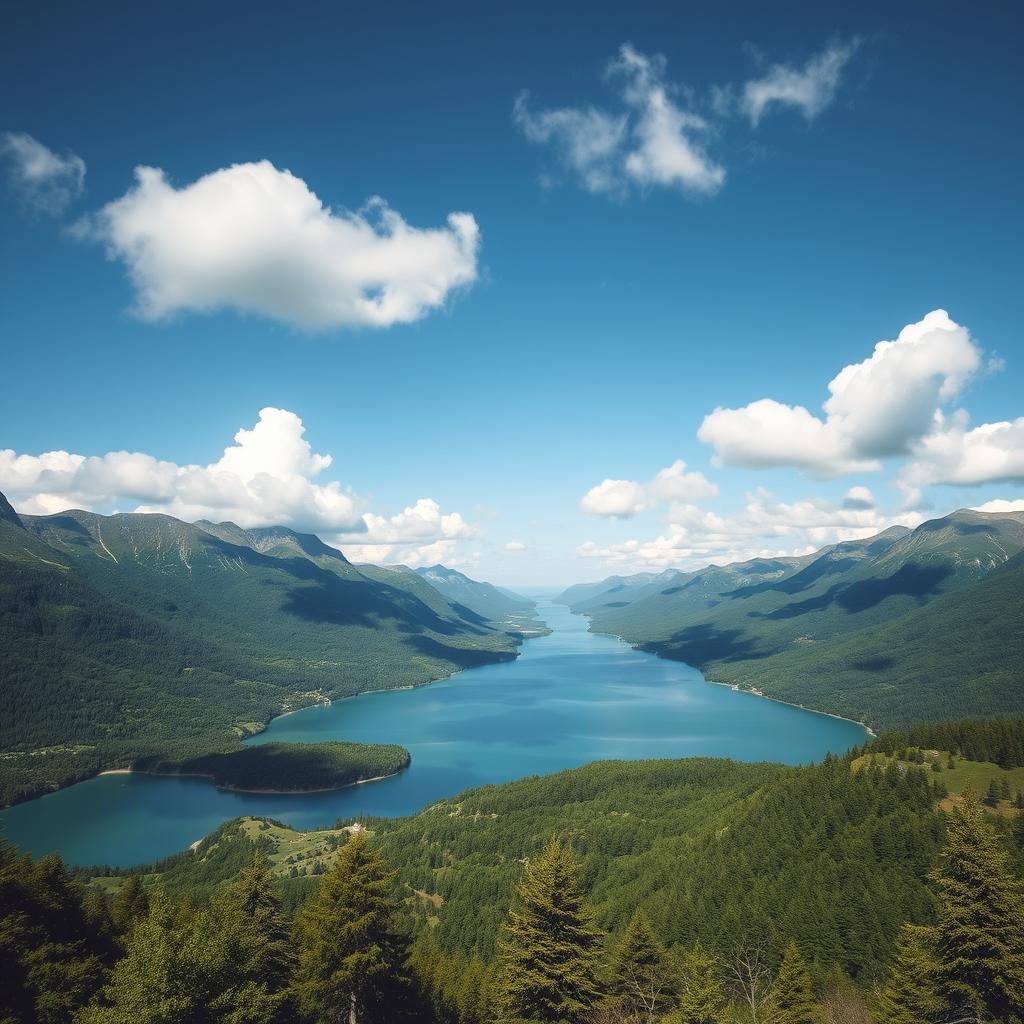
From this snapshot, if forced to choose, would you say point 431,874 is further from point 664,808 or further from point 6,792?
point 6,792

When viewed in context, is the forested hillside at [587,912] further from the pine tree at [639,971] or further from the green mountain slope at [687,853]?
the green mountain slope at [687,853]

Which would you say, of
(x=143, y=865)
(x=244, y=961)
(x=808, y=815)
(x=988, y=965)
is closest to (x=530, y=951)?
(x=244, y=961)

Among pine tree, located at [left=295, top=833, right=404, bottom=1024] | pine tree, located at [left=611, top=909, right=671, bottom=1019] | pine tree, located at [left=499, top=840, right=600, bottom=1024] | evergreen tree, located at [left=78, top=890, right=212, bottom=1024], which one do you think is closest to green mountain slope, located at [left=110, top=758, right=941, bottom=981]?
pine tree, located at [left=611, top=909, right=671, bottom=1019]

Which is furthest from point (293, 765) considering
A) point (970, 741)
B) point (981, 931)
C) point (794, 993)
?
point (981, 931)

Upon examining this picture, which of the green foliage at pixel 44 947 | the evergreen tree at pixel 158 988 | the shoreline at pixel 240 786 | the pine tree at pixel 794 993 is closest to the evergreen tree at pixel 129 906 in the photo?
the green foliage at pixel 44 947

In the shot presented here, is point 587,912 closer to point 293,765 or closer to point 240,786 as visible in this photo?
point 240,786

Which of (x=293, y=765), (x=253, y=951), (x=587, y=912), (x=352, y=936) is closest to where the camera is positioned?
(x=352, y=936)
